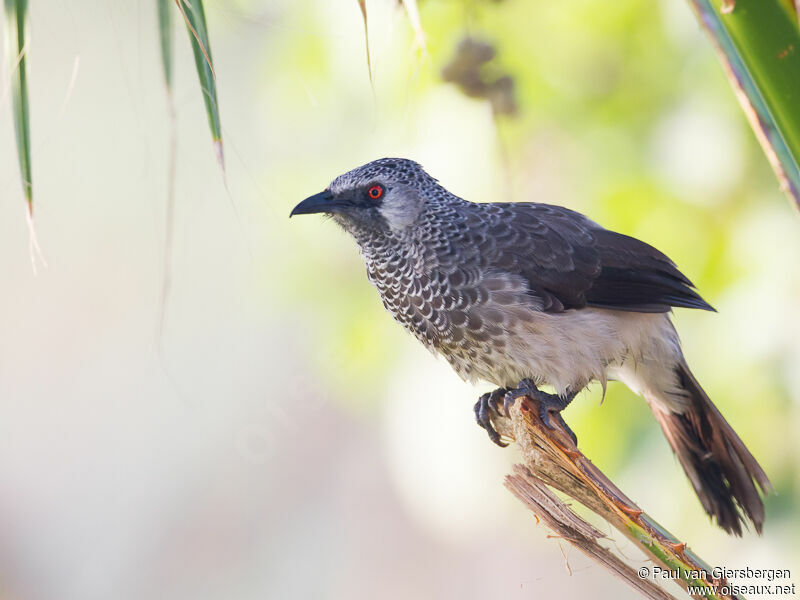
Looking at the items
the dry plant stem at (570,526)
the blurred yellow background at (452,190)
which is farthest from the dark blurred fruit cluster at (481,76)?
the dry plant stem at (570,526)

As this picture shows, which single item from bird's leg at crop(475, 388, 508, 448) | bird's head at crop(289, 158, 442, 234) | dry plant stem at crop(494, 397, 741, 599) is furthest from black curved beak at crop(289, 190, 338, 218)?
dry plant stem at crop(494, 397, 741, 599)

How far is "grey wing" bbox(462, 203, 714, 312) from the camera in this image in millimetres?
2676

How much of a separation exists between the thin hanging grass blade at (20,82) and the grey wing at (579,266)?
1511 millimetres

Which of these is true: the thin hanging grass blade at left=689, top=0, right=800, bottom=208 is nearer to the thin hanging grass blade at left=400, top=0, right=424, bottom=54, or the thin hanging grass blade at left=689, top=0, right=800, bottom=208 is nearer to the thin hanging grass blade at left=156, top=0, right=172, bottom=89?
the thin hanging grass blade at left=400, top=0, right=424, bottom=54

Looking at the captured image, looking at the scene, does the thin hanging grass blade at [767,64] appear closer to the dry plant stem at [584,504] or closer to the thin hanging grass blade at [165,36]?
the dry plant stem at [584,504]

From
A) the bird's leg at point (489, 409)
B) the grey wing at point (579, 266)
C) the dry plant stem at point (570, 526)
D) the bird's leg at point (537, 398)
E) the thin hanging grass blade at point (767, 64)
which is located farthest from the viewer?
the bird's leg at point (489, 409)

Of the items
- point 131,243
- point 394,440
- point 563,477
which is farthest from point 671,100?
point 131,243

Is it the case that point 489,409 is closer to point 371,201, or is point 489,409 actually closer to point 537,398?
point 537,398

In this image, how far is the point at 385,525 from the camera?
631cm

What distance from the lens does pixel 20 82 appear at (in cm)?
152

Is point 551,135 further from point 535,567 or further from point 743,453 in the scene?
point 535,567

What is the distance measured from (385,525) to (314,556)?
63cm

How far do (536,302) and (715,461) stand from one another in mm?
818

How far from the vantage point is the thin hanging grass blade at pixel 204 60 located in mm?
1533
